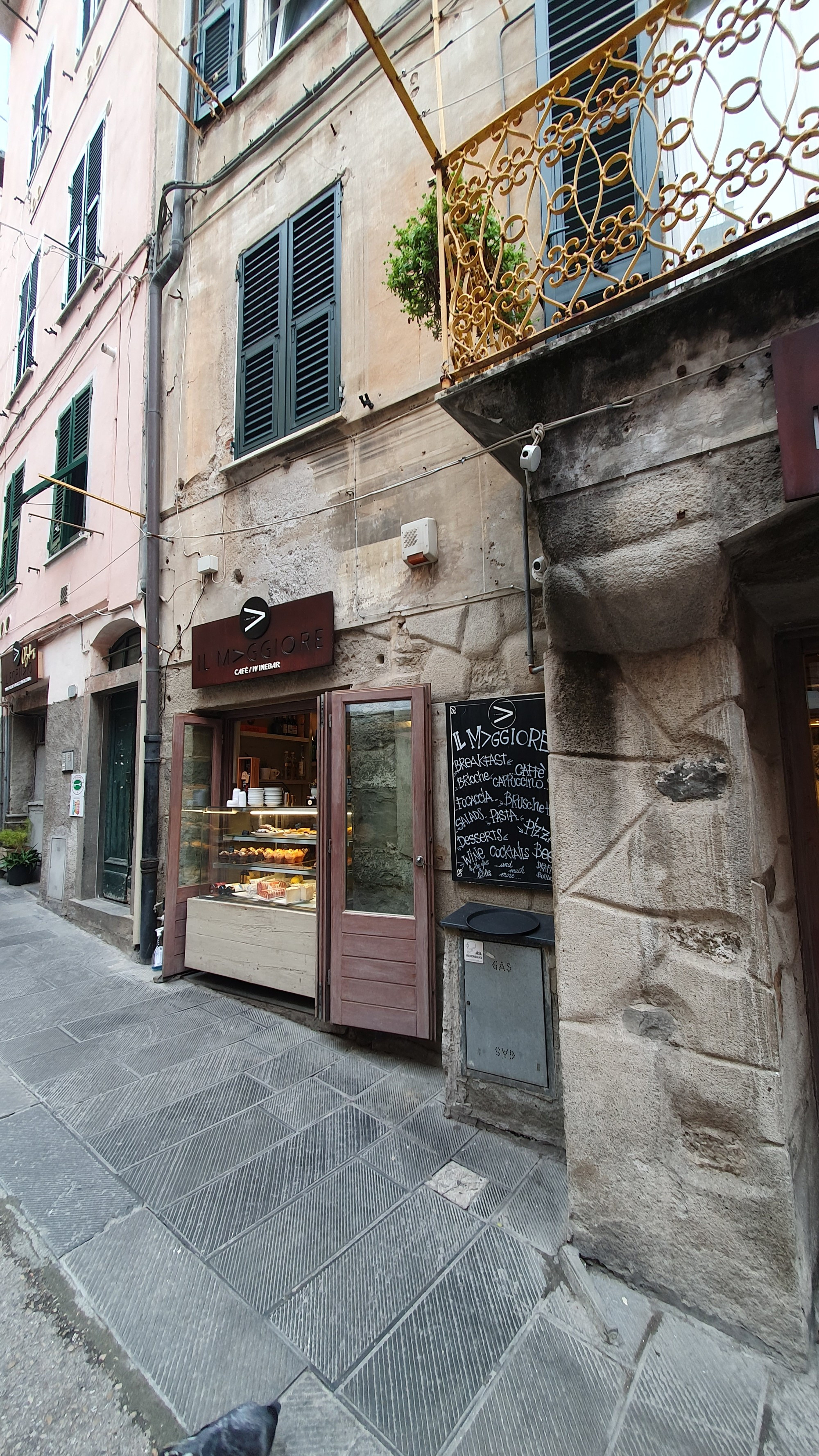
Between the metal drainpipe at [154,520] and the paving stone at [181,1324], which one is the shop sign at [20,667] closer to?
the metal drainpipe at [154,520]

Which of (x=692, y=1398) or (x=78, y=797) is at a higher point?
(x=78, y=797)

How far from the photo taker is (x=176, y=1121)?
134 inches

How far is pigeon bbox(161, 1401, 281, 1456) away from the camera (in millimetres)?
1627

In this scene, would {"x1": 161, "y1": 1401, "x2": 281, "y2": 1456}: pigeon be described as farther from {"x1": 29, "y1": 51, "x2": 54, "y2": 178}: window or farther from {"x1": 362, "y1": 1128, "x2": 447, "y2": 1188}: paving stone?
{"x1": 29, "y1": 51, "x2": 54, "y2": 178}: window

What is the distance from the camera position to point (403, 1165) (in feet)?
9.91

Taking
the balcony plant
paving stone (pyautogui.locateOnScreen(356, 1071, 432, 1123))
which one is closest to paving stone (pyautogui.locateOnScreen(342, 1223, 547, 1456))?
paving stone (pyautogui.locateOnScreen(356, 1071, 432, 1123))

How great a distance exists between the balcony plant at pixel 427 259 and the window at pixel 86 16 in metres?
10.5

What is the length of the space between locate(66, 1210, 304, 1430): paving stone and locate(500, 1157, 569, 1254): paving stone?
1.03 meters

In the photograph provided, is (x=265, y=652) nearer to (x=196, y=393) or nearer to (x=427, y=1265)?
(x=196, y=393)

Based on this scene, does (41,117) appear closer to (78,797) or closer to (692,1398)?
(78,797)

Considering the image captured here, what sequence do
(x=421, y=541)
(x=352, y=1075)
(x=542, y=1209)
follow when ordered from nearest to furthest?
(x=542, y=1209), (x=352, y=1075), (x=421, y=541)

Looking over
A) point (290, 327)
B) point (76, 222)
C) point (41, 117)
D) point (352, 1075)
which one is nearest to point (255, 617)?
point (290, 327)

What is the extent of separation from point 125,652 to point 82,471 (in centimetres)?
291

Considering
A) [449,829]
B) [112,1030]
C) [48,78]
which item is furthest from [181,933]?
[48,78]
